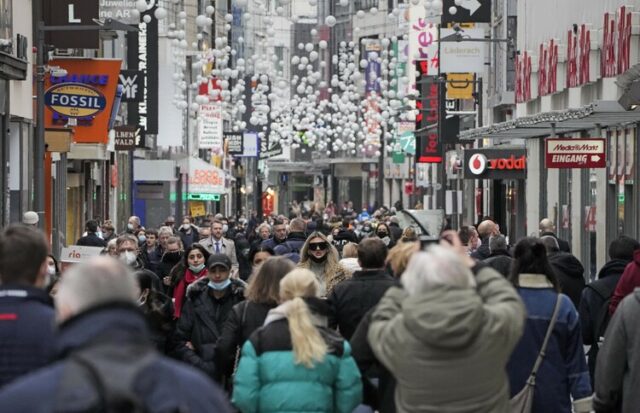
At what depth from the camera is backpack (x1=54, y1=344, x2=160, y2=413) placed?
4.51 meters

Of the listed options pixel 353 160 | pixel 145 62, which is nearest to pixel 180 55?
pixel 145 62

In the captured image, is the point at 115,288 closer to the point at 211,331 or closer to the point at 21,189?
the point at 211,331

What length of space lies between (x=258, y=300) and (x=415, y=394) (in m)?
3.25

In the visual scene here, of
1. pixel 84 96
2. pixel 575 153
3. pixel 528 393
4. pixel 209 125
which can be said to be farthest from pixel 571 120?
pixel 209 125

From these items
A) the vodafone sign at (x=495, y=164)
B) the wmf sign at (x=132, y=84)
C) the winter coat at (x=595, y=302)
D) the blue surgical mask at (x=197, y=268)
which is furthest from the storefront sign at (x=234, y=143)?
the winter coat at (x=595, y=302)

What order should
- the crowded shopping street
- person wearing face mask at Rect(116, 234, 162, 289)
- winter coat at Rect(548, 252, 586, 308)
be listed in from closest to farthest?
the crowded shopping street → winter coat at Rect(548, 252, 586, 308) → person wearing face mask at Rect(116, 234, 162, 289)

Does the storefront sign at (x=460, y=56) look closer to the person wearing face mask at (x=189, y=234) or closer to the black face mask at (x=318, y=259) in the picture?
the person wearing face mask at (x=189, y=234)

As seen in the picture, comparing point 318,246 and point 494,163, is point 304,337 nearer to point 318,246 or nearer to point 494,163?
point 318,246

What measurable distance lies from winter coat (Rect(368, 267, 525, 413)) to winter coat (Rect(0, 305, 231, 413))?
7.17 feet

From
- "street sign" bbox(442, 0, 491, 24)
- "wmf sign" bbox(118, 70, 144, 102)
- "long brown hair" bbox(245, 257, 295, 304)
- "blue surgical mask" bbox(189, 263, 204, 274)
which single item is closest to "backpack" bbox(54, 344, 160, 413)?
"long brown hair" bbox(245, 257, 295, 304)

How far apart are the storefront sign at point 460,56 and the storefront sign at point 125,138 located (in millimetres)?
8595

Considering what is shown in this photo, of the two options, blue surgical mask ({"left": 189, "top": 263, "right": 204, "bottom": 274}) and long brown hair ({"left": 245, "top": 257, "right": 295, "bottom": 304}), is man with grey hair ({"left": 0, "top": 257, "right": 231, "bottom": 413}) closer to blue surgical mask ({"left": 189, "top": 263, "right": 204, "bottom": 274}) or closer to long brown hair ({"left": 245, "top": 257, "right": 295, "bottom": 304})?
long brown hair ({"left": 245, "top": 257, "right": 295, "bottom": 304})

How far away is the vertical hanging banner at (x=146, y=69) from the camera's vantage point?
169 feet

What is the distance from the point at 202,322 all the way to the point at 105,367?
8.04 metres
